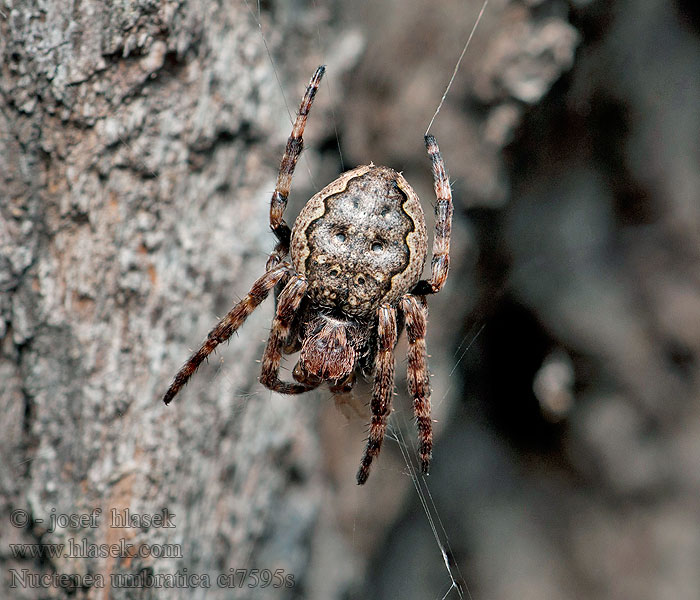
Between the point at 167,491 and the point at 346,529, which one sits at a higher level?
the point at 167,491

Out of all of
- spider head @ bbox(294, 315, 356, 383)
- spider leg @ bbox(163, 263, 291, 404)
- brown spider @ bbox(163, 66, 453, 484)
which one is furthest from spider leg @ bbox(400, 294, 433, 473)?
spider leg @ bbox(163, 263, 291, 404)

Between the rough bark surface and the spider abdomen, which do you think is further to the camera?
the rough bark surface

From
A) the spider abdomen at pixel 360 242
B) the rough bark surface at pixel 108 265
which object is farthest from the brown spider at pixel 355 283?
the rough bark surface at pixel 108 265

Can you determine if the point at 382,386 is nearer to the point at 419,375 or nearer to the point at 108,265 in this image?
the point at 419,375

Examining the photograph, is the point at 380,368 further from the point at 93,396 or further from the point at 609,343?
the point at 609,343

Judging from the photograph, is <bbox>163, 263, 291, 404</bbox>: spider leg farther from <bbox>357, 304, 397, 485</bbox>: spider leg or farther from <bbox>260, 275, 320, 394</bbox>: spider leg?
<bbox>357, 304, 397, 485</bbox>: spider leg

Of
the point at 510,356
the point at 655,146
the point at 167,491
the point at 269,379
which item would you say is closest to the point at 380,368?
the point at 269,379

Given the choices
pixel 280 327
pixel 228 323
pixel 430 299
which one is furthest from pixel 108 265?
pixel 430 299
